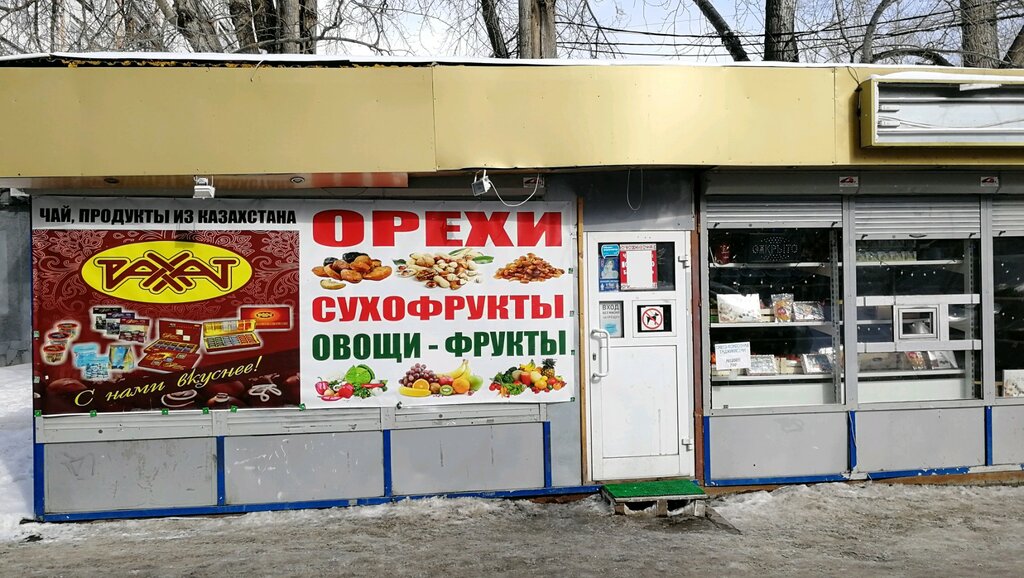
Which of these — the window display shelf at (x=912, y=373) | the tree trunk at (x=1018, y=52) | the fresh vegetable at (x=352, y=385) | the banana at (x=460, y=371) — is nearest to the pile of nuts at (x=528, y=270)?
the banana at (x=460, y=371)

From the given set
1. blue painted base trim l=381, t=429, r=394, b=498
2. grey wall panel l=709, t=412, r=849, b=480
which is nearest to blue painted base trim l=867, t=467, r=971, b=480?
grey wall panel l=709, t=412, r=849, b=480

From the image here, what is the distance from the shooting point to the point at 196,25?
11719mm

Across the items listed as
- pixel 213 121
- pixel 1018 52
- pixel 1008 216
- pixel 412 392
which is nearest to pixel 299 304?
pixel 412 392

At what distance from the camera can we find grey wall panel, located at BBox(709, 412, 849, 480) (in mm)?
6570

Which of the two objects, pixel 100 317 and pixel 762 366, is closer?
pixel 100 317

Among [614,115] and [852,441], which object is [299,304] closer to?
[614,115]

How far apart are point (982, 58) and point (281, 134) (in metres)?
13.5

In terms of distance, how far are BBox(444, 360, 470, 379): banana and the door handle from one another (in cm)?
101

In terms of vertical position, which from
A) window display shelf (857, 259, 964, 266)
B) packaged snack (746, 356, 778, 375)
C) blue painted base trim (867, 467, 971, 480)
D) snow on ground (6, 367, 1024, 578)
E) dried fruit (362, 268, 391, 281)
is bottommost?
snow on ground (6, 367, 1024, 578)

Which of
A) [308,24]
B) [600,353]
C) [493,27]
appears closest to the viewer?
[600,353]

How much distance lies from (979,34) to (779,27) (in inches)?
148

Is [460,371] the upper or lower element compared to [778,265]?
lower

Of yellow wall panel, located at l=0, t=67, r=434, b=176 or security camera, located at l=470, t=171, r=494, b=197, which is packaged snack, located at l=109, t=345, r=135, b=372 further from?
security camera, located at l=470, t=171, r=494, b=197

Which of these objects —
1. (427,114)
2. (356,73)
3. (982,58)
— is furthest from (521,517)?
(982,58)
